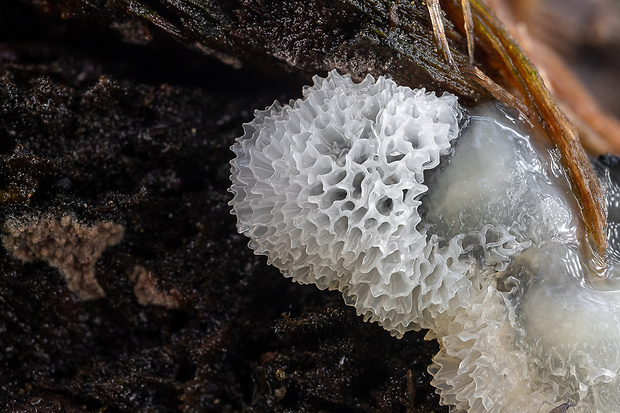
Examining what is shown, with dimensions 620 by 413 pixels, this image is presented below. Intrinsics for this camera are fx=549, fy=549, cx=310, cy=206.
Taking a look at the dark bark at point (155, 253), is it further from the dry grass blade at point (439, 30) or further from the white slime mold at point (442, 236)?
the white slime mold at point (442, 236)

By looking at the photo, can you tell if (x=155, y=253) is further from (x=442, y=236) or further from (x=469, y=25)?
(x=469, y=25)

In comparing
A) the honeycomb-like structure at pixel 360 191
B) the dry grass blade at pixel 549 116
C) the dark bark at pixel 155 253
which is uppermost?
the dry grass blade at pixel 549 116

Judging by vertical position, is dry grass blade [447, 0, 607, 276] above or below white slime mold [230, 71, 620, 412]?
above

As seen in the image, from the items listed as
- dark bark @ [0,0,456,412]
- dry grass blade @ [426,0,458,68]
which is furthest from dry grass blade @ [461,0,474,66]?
dark bark @ [0,0,456,412]

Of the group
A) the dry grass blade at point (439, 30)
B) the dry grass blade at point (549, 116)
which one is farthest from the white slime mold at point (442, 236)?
the dry grass blade at point (439, 30)

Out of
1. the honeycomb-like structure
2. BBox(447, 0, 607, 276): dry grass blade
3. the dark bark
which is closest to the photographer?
the honeycomb-like structure

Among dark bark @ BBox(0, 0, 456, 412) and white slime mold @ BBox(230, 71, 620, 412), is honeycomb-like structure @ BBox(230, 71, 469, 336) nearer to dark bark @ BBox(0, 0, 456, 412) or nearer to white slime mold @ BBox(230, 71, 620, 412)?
white slime mold @ BBox(230, 71, 620, 412)

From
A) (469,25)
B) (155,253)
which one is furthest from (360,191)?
(155,253)

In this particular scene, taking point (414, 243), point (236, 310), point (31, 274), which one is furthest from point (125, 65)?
point (414, 243)
